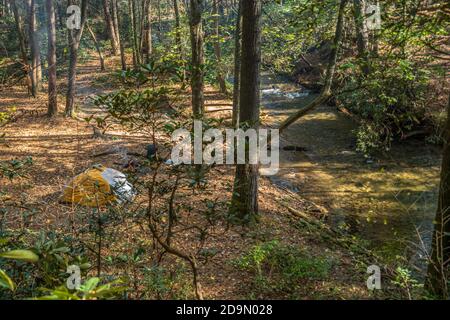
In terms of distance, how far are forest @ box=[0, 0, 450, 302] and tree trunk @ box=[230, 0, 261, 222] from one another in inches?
1.0

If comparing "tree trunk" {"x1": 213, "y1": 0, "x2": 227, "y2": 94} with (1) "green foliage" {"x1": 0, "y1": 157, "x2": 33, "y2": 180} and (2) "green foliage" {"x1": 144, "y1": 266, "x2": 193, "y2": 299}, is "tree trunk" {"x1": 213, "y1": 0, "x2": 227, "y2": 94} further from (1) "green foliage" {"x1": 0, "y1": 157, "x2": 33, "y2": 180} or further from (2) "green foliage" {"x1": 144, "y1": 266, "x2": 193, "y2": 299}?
(2) "green foliage" {"x1": 144, "y1": 266, "x2": 193, "y2": 299}

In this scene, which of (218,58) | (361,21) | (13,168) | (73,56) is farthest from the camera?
(218,58)

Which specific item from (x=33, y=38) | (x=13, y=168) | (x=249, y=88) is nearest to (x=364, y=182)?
(x=249, y=88)

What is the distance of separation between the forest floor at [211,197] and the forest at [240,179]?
43 millimetres

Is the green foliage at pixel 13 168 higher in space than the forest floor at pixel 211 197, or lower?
higher

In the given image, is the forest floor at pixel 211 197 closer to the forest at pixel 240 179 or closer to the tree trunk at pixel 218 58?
the forest at pixel 240 179

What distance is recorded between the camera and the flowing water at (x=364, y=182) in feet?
28.3

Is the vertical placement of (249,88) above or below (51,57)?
below

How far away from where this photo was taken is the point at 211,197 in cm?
884

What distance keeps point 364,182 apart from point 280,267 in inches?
251

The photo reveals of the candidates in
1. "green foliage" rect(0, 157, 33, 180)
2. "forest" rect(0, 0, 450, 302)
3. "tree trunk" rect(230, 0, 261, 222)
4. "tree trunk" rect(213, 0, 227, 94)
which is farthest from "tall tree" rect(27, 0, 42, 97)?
"tree trunk" rect(230, 0, 261, 222)

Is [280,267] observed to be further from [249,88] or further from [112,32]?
[112,32]

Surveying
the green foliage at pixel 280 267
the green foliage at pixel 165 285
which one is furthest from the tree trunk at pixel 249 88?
the green foliage at pixel 165 285

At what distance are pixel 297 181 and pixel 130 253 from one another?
22.0ft
